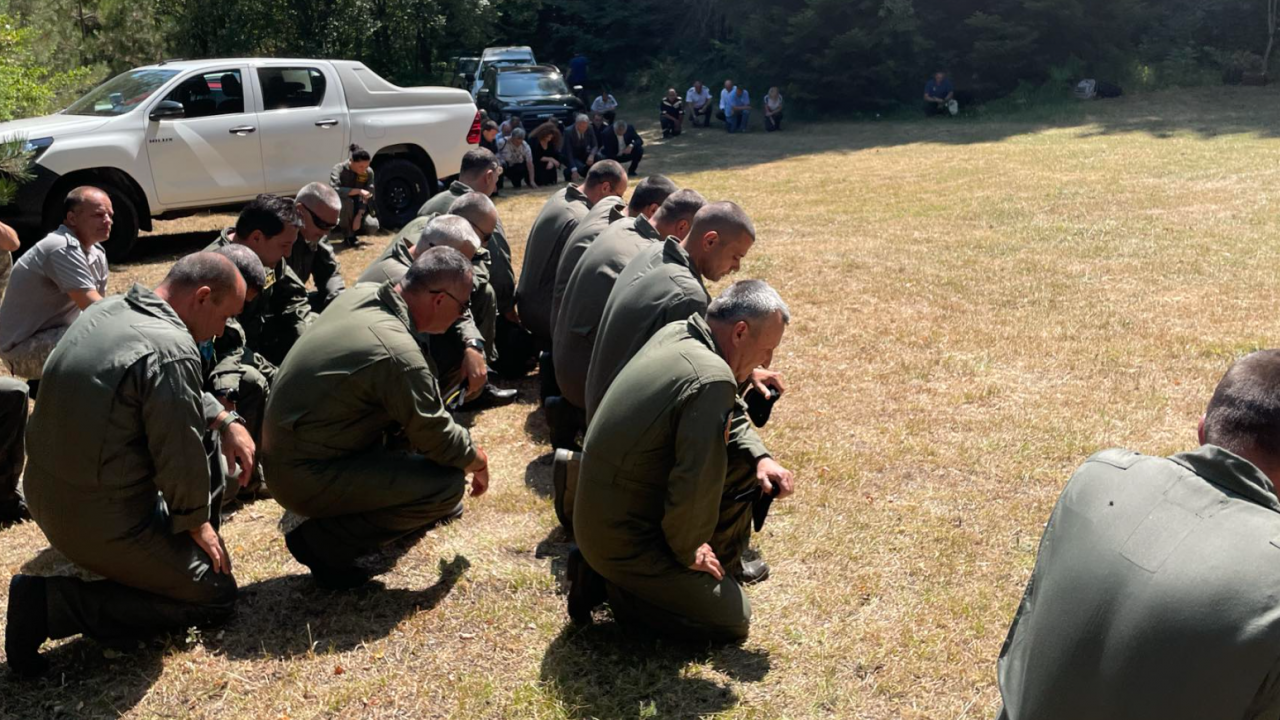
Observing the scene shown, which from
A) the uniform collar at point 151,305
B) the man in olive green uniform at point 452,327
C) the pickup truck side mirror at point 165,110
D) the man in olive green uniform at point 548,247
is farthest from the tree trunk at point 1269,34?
the uniform collar at point 151,305

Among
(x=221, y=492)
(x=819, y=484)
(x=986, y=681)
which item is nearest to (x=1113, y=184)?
(x=819, y=484)

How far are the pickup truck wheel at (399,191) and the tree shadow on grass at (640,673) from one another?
9.68 metres

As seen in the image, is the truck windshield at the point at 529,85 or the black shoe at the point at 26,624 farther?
the truck windshield at the point at 529,85

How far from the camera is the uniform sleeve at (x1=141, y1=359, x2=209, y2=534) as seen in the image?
→ 12.4ft

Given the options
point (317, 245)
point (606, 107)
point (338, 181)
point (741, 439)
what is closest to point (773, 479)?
point (741, 439)

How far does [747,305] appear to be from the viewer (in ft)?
13.0

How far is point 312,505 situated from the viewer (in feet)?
14.9

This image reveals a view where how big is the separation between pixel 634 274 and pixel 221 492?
211 centimetres

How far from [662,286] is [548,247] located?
2461 millimetres

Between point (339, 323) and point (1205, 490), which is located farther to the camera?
point (339, 323)

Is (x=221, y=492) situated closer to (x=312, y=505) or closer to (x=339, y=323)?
(x=312, y=505)

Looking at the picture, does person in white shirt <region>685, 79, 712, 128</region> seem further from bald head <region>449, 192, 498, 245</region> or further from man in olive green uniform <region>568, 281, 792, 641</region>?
man in olive green uniform <region>568, 281, 792, 641</region>

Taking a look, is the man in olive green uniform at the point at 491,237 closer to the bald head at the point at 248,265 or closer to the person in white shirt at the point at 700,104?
the bald head at the point at 248,265

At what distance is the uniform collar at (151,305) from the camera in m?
3.94
